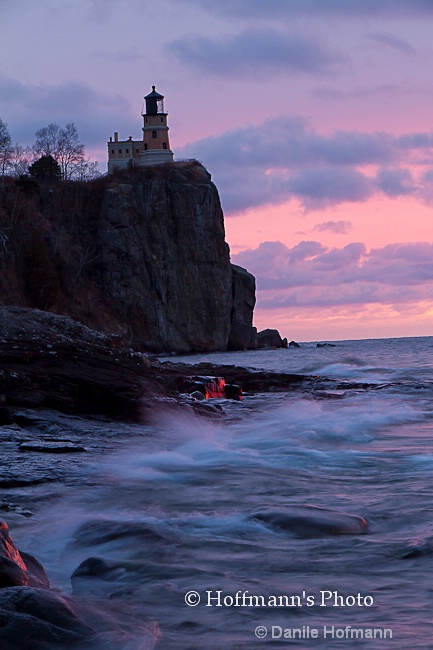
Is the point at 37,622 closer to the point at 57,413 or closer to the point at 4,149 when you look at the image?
the point at 57,413

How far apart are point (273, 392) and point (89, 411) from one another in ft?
37.4

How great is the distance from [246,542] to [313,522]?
710 millimetres

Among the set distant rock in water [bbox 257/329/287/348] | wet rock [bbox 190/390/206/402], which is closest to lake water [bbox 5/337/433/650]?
wet rock [bbox 190/390/206/402]

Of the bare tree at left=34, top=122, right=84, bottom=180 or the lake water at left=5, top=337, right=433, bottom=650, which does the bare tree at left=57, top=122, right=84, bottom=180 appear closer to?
the bare tree at left=34, top=122, right=84, bottom=180

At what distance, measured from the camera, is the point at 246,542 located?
669cm

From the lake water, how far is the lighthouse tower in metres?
80.1

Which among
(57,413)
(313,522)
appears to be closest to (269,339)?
(57,413)

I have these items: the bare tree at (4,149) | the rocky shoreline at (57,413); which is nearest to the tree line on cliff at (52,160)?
the bare tree at (4,149)

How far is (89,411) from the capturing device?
49.9 feet

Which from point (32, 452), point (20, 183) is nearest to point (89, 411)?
point (32, 452)

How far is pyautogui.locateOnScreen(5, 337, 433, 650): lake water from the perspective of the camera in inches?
187

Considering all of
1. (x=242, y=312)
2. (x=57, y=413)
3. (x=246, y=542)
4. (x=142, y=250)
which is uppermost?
(x=142, y=250)

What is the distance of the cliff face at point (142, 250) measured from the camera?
228 ft

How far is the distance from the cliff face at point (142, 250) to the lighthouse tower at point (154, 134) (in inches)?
371
